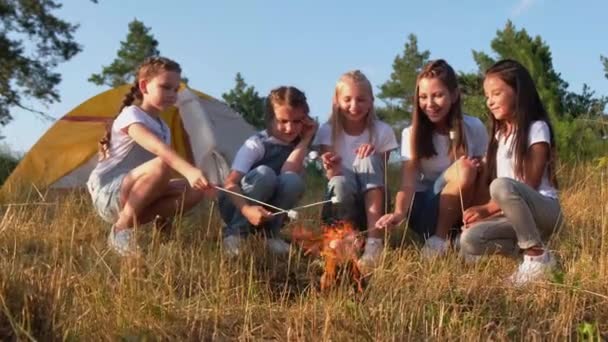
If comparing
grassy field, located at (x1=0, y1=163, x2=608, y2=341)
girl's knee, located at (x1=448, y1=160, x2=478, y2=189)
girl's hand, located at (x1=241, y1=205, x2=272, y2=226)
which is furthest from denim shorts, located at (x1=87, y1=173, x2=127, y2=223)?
girl's knee, located at (x1=448, y1=160, x2=478, y2=189)

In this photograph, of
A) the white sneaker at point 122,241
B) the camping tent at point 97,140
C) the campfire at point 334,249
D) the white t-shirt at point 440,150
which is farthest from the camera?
the camping tent at point 97,140

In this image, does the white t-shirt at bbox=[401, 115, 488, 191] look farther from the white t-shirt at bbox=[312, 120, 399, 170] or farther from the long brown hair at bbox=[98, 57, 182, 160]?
the long brown hair at bbox=[98, 57, 182, 160]

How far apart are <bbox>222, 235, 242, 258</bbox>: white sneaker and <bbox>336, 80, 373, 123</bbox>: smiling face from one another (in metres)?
0.76

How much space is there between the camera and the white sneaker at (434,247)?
8.88 ft

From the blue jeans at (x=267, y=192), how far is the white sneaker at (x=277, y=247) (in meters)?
0.14

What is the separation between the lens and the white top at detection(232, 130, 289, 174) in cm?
316

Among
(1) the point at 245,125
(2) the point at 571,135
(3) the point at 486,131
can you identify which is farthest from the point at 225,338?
(2) the point at 571,135

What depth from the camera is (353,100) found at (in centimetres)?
309

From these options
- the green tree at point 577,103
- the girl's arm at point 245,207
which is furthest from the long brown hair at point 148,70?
the green tree at point 577,103

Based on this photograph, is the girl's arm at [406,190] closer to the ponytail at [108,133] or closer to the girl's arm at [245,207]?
the girl's arm at [245,207]

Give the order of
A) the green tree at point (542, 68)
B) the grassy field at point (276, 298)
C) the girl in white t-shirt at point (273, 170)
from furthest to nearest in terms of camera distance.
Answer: the green tree at point (542, 68) < the girl in white t-shirt at point (273, 170) < the grassy field at point (276, 298)

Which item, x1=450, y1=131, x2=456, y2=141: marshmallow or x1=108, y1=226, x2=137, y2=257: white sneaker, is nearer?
x1=108, y1=226, x2=137, y2=257: white sneaker

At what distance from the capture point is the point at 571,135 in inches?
230

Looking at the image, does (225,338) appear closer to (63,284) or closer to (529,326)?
(63,284)
